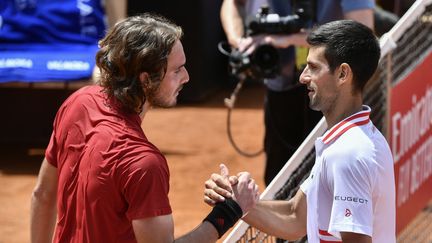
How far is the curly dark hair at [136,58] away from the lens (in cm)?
281

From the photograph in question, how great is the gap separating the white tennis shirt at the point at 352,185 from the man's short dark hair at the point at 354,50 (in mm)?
130

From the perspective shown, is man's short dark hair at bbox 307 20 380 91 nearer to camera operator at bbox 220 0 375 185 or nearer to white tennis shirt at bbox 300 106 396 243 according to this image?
white tennis shirt at bbox 300 106 396 243

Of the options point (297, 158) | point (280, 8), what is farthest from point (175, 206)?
point (297, 158)

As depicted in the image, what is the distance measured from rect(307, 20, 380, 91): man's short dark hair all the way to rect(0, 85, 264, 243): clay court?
3.46m

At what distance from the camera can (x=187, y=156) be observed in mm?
8320

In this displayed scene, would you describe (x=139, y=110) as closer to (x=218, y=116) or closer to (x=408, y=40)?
(x=408, y=40)

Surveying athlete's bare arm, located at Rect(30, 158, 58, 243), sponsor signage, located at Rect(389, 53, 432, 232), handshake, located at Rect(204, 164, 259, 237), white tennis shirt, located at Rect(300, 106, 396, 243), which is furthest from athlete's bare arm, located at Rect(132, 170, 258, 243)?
sponsor signage, located at Rect(389, 53, 432, 232)

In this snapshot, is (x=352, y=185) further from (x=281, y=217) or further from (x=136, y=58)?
(x=136, y=58)

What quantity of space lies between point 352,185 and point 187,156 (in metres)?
5.68

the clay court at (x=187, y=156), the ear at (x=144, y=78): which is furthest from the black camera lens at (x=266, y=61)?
the ear at (x=144, y=78)

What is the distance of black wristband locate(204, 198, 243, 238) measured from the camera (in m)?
2.84

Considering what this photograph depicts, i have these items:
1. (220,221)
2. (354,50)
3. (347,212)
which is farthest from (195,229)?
(354,50)

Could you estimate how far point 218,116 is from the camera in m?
9.91

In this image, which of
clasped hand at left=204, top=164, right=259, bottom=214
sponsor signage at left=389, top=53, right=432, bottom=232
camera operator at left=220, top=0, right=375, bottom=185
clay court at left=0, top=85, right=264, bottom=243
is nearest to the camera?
clasped hand at left=204, top=164, right=259, bottom=214
